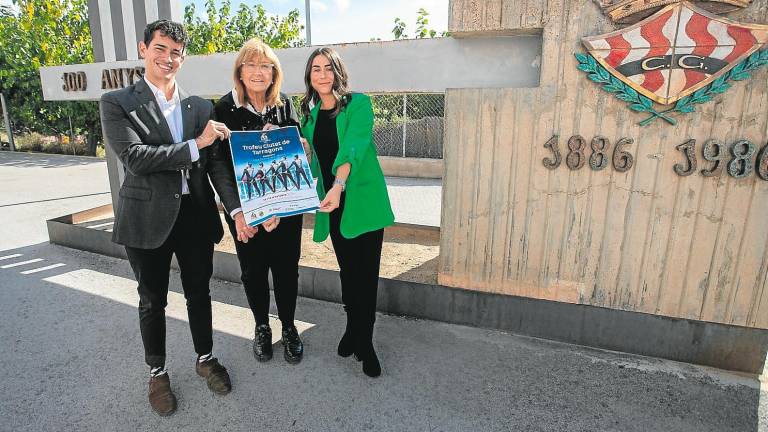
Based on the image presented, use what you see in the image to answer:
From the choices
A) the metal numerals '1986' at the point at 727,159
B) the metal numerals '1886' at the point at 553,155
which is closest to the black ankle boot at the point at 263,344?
the metal numerals '1886' at the point at 553,155

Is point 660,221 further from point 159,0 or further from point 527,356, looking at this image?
point 159,0

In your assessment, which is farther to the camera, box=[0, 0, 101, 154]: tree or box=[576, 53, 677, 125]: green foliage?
box=[0, 0, 101, 154]: tree

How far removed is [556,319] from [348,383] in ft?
4.93

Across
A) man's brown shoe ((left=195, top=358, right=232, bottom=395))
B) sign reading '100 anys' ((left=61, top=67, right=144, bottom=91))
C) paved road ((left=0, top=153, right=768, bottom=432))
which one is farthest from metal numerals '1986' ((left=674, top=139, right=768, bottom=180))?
sign reading '100 anys' ((left=61, top=67, right=144, bottom=91))

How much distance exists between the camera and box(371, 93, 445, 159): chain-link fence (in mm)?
11359

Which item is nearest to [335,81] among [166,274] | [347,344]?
[166,274]

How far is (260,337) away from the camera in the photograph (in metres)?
2.84

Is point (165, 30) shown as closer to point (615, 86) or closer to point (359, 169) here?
point (359, 169)

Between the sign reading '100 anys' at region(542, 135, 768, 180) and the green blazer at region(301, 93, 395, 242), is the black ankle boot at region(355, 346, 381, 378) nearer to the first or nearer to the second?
the green blazer at region(301, 93, 395, 242)

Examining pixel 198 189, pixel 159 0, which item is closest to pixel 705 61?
pixel 198 189

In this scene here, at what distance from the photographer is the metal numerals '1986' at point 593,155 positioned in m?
2.73

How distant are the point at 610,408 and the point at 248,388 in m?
2.01

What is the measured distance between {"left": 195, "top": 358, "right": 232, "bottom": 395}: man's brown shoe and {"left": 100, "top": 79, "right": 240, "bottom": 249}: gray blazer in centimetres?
79

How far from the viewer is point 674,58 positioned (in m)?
2.47
